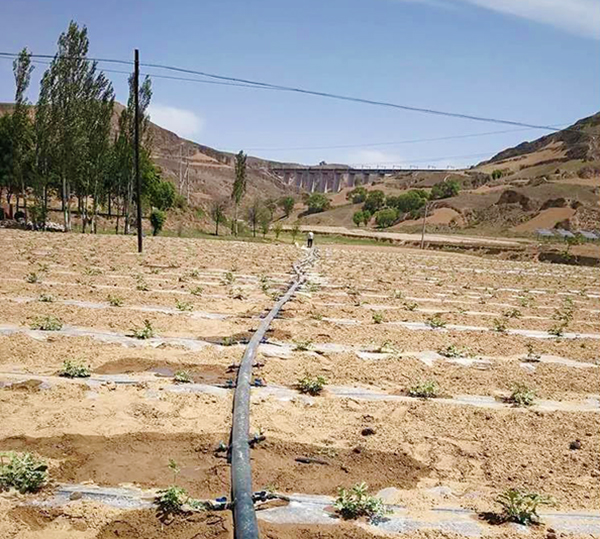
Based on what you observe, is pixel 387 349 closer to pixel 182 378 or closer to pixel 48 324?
pixel 182 378

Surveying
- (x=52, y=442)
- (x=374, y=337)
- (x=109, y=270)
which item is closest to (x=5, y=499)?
(x=52, y=442)

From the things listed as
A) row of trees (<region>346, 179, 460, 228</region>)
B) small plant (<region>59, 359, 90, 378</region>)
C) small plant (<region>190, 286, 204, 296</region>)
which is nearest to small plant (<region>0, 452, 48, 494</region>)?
small plant (<region>59, 359, 90, 378</region>)

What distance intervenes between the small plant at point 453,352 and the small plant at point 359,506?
13.8ft

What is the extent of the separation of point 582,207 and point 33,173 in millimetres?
65646

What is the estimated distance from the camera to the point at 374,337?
827cm

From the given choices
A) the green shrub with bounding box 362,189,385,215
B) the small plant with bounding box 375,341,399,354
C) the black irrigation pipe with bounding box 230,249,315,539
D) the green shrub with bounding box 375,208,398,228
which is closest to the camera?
the black irrigation pipe with bounding box 230,249,315,539

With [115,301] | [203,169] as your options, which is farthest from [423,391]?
[203,169]

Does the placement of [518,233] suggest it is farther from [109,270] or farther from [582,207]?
[109,270]

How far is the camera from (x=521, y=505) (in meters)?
3.51

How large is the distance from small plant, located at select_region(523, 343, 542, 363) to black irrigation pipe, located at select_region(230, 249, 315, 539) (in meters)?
3.57

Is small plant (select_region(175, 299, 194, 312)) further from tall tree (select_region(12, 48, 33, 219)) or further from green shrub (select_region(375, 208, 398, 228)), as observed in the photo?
green shrub (select_region(375, 208, 398, 228))

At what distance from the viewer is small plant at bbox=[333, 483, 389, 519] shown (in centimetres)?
339

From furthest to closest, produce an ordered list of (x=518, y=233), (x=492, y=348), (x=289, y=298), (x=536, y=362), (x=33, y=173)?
1. (x=518, y=233)
2. (x=33, y=173)
3. (x=289, y=298)
4. (x=492, y=348)
5. (x=536, y=362)

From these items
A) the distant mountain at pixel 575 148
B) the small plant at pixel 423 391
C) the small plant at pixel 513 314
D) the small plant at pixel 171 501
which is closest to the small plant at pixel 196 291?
the small plant at pixel 513 314
